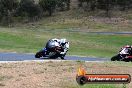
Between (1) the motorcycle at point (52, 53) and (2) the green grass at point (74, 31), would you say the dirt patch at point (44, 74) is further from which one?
(2) the green grass at point (74, 31)

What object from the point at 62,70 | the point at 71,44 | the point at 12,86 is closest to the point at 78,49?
the point at 71,44

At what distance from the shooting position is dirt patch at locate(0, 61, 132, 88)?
46.6 ft

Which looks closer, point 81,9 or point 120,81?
point 120,81

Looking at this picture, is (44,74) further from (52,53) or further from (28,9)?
(28,9)

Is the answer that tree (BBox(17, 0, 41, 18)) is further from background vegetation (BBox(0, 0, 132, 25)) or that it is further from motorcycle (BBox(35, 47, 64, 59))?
motorcycle (BBox(35, 47, 64, 59))

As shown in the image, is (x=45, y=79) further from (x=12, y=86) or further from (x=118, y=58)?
(x=118, y=58)

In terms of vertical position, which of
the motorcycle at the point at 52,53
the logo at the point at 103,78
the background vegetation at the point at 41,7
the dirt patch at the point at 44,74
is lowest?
the background vegetation at the point at 41,7

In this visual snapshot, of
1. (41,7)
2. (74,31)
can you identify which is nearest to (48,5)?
(41,7)

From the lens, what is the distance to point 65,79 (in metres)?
15.4

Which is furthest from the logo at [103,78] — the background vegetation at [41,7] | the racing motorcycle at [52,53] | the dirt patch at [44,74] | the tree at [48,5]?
the tree at [48,5]

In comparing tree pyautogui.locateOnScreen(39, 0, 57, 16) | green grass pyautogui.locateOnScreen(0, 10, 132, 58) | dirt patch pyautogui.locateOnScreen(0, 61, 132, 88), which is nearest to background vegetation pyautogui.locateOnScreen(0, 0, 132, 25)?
tree pyautogui.locateOnScreen(39, 0, 57, 16)

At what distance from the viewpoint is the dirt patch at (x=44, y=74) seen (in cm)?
1420

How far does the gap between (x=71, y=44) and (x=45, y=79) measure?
110 feet

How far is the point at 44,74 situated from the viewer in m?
16.2
